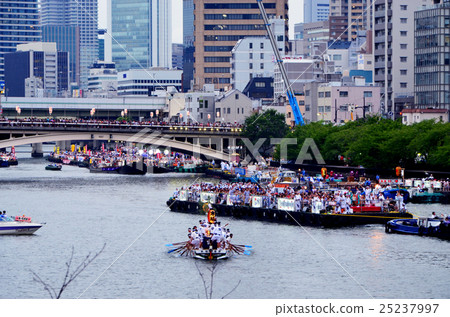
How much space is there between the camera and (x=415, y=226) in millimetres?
69438

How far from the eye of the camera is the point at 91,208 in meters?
92.2

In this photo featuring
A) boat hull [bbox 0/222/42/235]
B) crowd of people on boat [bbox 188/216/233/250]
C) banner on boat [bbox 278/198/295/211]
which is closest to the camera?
crowd of people on boat [bbox 188/216/233/250]

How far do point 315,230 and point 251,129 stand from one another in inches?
3008

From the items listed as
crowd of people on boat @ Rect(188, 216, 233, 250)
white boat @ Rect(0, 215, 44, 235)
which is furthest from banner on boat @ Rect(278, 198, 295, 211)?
white boat @ Rect(0, 215, 44, 235)

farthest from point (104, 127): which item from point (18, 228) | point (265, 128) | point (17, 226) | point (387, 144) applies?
point (17, 226)

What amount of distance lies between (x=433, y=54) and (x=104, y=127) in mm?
51165

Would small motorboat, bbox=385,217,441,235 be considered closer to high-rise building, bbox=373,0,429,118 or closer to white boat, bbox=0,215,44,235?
white boat, bbox=0,215,44,235

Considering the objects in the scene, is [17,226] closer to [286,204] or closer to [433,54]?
[286,204]

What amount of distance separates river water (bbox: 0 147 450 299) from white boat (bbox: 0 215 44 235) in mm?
737

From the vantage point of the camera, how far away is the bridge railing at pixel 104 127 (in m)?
132

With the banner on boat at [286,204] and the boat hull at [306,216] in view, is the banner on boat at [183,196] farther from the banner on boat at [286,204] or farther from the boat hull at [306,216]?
the banner on boat at [286,204]

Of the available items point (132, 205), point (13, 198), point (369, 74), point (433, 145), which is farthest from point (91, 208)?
point (369, 74)

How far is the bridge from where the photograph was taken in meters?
132
